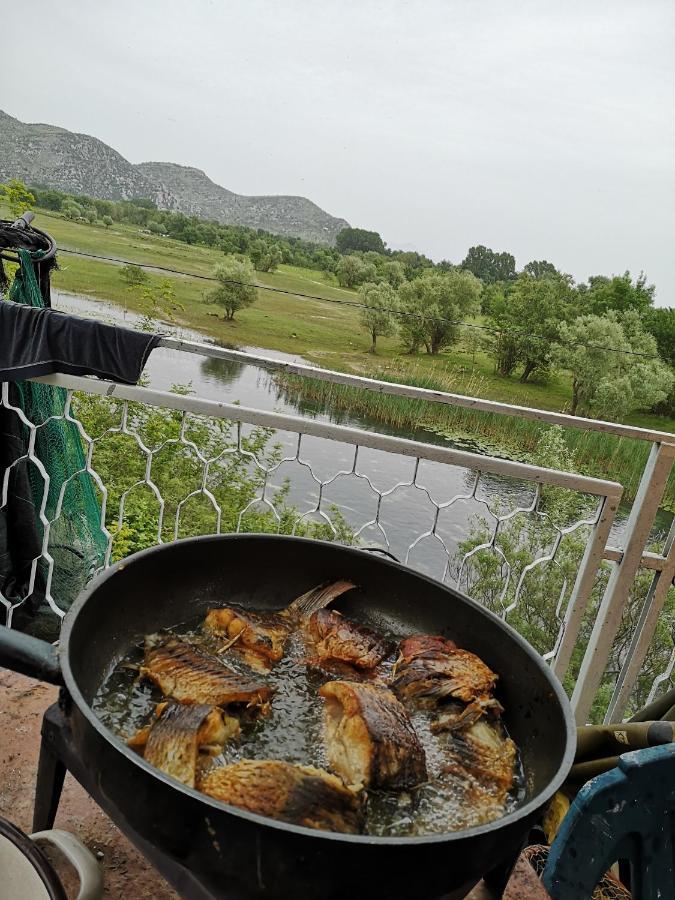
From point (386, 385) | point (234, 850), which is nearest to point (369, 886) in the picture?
point (234, 850)

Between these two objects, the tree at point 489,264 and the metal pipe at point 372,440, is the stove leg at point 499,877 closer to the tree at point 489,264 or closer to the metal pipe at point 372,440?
the metal pipe at point 372,440

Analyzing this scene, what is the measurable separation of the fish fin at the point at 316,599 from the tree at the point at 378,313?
25294mm

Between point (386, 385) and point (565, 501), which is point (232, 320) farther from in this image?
point (386, 385)

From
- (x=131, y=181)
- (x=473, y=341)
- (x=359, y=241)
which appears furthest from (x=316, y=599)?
(x=359, y=241)

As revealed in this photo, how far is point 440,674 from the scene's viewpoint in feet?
3.58

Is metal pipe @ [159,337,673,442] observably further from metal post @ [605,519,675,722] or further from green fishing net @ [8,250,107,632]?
green fishing net @ [8,250,107,632]

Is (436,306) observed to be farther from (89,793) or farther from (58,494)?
(89,793)

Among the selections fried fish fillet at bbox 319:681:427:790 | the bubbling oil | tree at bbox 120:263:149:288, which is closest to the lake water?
tree at bbox 120:263:149:288

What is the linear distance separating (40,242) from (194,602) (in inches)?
106

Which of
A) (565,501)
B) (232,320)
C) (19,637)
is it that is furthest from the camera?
(232,320)

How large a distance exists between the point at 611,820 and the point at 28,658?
75 cm

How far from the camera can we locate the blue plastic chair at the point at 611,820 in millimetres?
750

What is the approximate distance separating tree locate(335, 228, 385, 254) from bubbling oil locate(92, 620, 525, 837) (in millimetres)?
35913

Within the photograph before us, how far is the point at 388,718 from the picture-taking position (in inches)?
36.5
